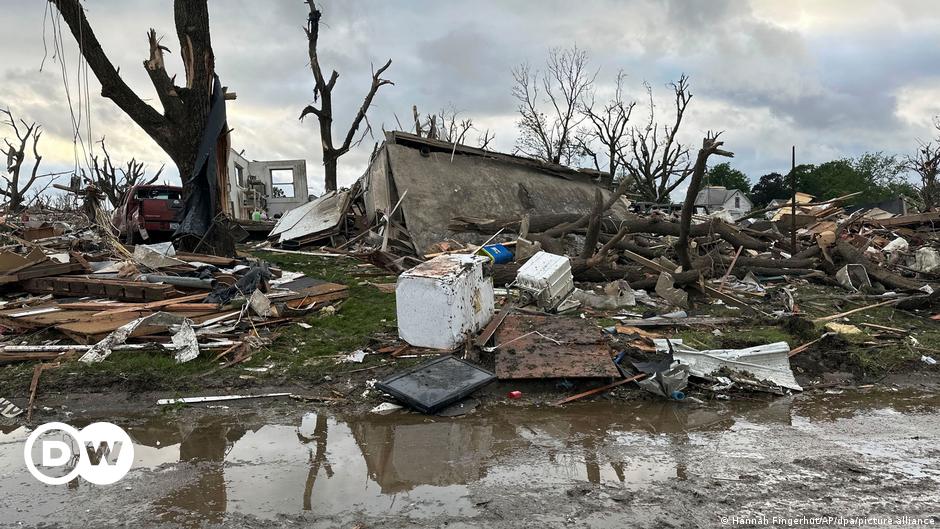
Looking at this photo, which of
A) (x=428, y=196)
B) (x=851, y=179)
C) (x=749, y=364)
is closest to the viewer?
(x=749, y=364)

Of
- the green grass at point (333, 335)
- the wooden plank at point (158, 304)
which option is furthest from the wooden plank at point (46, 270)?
the green grass at point (333, 335)

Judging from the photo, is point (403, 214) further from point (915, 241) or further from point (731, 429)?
point (915, 241)

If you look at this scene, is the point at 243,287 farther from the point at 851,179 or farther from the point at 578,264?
the point at 851,179

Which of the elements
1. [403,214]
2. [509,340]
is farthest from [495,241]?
[509,340]

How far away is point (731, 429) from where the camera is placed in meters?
3.97

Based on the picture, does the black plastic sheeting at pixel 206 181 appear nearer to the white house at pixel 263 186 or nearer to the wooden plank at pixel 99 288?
the wooden plank at pixel 99 288

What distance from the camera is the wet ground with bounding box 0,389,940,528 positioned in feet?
9.01

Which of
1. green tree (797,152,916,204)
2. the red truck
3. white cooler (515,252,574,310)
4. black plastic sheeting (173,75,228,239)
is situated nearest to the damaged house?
the red truck

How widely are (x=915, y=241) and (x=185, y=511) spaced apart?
50.0 ft

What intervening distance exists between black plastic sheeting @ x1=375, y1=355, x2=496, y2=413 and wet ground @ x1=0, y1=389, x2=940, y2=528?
146mm

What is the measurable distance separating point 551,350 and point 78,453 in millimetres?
3610

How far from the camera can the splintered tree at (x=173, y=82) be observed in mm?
8102

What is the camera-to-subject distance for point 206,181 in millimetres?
8922

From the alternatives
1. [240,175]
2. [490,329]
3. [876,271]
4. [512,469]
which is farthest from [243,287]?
[240,175]
